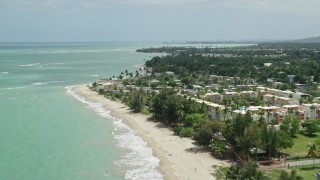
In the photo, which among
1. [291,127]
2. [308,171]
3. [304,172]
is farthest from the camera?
[291,127]

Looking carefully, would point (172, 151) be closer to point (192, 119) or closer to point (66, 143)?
point (192, 119)

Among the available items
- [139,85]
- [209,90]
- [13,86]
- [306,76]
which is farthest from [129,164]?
[306,76]

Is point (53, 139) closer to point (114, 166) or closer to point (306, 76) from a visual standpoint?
point (114, 166)

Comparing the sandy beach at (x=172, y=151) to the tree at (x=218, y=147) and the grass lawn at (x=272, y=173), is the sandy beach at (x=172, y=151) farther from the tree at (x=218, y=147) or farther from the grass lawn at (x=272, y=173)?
the grass lawn at (x=272, y=173)

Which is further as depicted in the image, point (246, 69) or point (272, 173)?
point (246, 69)

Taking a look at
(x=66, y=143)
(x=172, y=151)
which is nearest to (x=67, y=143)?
(x=66, y=143)

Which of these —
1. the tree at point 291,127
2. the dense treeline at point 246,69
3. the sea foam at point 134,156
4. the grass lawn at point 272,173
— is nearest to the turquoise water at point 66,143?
the sea foam at point 134,156

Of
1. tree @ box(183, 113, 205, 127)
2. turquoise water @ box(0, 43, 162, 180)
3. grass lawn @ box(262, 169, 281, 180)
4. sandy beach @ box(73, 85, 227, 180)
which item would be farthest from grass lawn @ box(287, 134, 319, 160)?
turquoise water @ box(0, 43, 162, 180)

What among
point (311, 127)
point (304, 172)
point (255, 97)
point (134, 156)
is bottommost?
point (134, 156)
